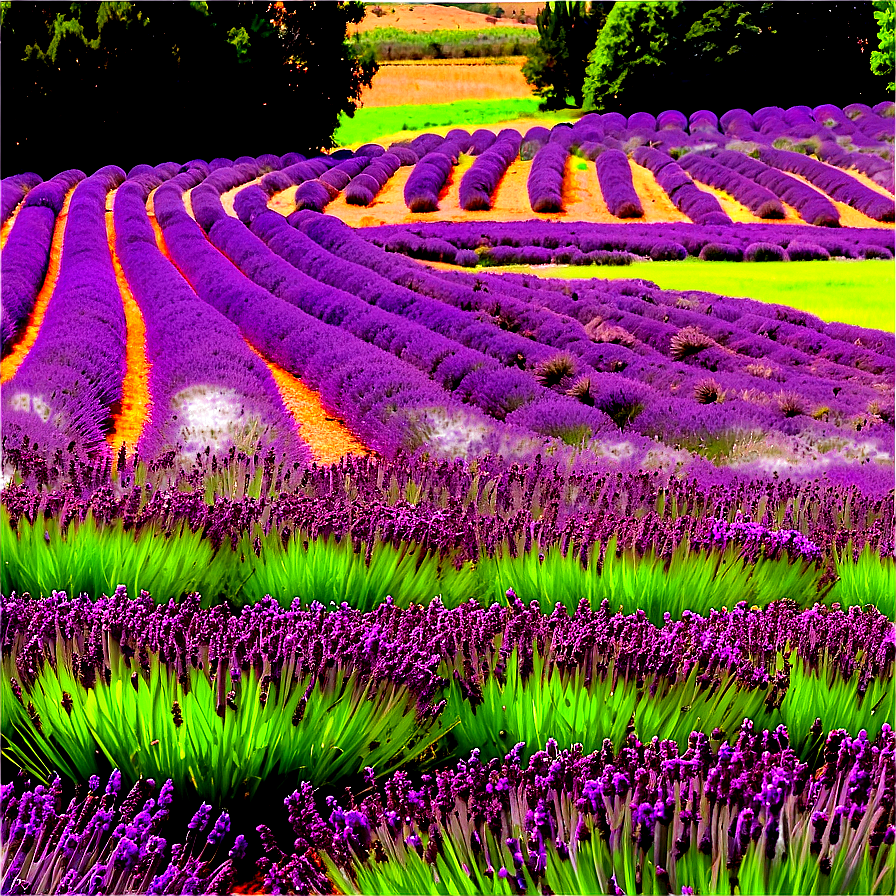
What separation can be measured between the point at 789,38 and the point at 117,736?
1742 inches

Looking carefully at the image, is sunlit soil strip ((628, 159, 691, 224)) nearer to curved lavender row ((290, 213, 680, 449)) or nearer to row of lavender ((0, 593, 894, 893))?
curved lavender row ((290, 213, 680, 449))

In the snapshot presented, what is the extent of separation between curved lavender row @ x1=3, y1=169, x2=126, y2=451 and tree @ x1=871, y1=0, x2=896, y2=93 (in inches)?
1314

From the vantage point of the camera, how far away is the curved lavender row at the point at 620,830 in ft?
4.47

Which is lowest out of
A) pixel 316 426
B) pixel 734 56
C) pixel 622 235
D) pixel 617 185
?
pixel 316 426

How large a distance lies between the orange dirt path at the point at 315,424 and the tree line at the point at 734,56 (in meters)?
35.7

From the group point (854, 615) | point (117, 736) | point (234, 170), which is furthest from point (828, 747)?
point (234, 170)

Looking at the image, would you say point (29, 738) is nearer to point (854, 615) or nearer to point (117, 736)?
point (117, 736)

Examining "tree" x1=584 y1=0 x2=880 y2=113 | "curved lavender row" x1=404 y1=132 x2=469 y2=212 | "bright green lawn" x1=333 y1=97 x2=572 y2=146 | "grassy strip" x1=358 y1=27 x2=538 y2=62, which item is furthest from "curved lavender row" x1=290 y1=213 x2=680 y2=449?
"grassy strip" x1=358 y1=27 x2=538 y2=62

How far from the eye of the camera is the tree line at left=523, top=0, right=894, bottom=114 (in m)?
37.8

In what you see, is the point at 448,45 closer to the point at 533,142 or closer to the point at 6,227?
the point at 533,142

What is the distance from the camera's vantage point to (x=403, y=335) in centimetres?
905

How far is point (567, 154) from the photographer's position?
1217 inches

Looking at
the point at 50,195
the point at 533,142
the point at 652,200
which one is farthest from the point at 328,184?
the point at 533,142

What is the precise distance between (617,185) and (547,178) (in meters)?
2.00
